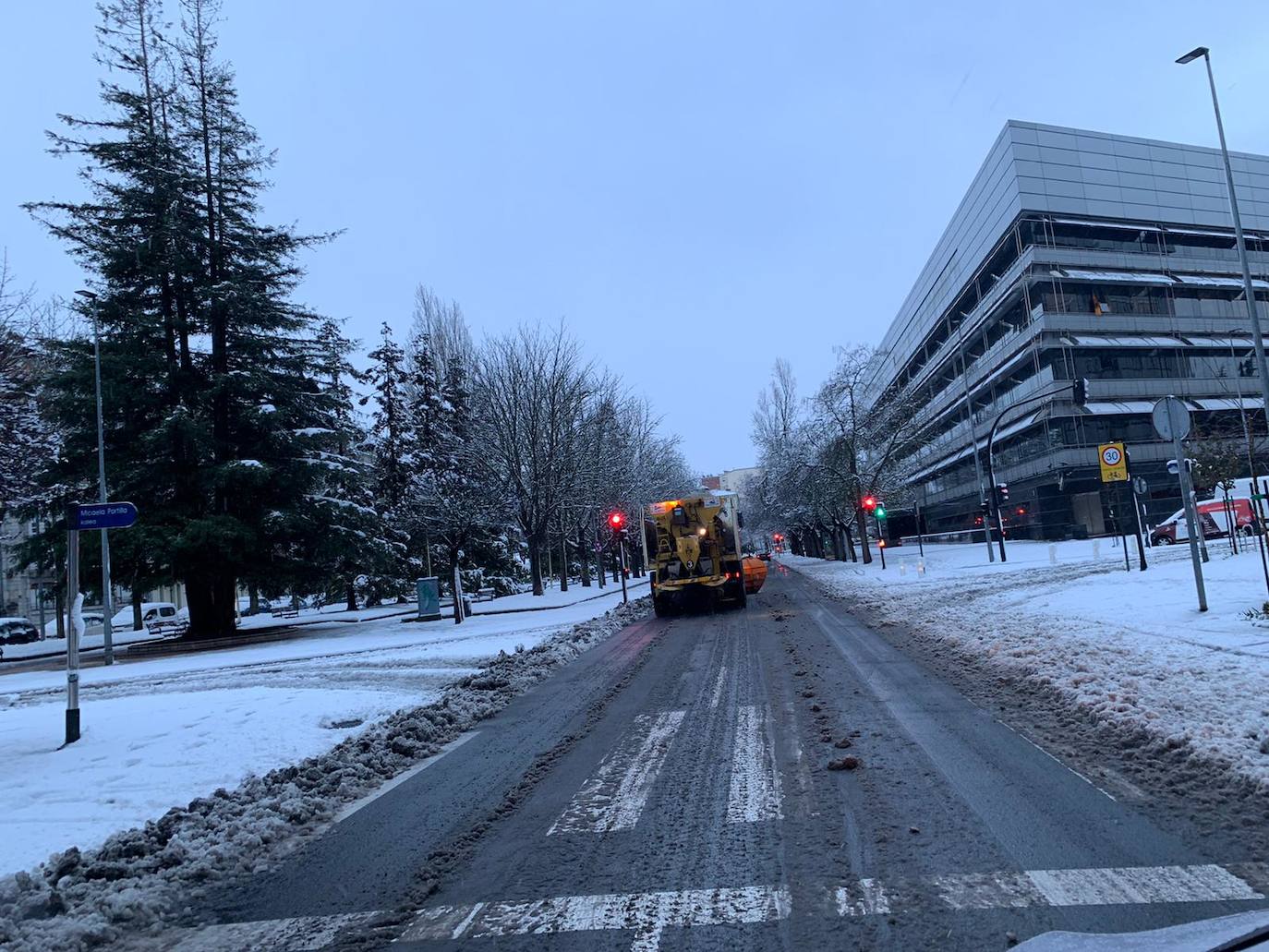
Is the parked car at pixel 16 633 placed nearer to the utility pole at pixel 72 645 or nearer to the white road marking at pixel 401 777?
the utility pole at pixel 72 645

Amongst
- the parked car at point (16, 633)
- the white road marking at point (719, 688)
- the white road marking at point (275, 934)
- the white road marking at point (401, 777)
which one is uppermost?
the parked car at point (16, 633)

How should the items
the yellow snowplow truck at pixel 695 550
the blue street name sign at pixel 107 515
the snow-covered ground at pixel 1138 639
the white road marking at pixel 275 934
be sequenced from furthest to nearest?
the yellow snowplow truck at pixel 695 550 → the blue street name sign at pixel 107 515 → the snow-covered ground at pixel 1138 639 → the white road marking at pixel 275 934

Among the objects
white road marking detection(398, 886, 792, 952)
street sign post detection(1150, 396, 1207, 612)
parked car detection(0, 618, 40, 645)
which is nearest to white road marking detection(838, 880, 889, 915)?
white road marking detection(398, 886, 792, 952)

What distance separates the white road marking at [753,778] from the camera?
5.22 meters

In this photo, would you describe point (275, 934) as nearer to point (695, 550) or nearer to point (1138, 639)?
point (1138, 639)

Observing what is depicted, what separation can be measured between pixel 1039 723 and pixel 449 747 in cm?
538

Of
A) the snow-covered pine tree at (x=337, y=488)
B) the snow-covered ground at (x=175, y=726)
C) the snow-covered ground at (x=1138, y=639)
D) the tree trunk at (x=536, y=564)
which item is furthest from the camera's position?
the tree trunk at (x=536, y=564)

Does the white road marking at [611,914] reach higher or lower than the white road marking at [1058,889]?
higher

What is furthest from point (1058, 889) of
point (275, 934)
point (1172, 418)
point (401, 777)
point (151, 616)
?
point (151, 616)

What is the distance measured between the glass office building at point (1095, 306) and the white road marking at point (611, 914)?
48.5 m

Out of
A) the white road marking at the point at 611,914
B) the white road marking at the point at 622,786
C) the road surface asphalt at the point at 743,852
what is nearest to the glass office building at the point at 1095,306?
the white road marking at the point at 622,786

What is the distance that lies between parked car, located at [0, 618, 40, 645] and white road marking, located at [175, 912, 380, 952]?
161 feet

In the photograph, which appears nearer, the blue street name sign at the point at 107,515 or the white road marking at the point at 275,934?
the white road marking at the point at 275,934

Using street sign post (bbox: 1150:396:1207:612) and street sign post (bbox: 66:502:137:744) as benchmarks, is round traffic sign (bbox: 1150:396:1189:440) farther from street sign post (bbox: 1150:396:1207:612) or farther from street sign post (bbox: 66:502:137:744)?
street sign post (bbox: 66:502:137:744)
